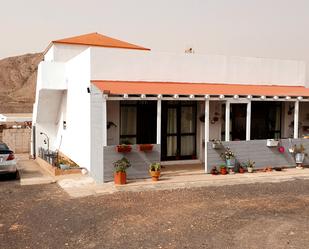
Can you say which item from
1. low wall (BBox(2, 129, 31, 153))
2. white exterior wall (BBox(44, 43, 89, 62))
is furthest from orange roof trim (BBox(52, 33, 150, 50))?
low wall (BBox(2, 129, 31, 153))

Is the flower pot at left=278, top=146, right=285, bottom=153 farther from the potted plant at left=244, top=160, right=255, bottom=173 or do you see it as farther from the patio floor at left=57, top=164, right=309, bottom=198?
the potted plant at left=244, top=160, right=255, bottom=173

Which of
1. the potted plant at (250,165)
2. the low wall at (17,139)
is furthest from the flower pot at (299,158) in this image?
the low wall at (17,139)

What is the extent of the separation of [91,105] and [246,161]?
5.85 m

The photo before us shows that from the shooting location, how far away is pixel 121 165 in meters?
11.5

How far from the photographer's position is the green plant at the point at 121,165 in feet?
37.4

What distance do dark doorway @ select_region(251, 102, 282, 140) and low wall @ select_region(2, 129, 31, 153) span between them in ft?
42.4

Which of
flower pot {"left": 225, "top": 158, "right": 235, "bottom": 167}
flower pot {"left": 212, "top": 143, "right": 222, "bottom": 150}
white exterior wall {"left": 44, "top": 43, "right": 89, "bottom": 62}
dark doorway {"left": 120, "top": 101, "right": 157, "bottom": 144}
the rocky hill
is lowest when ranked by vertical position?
flower pot {"left": 225, "top": 158, "right": 235, "bottom": 167}

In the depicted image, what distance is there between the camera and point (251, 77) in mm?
15641

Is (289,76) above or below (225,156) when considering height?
above

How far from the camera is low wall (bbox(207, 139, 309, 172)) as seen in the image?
13.2m

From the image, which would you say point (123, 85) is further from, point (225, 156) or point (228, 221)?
point (228, 221)

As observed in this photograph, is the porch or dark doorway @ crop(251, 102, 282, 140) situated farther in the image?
dark doorway @ crop(251, 102, 282, 140)

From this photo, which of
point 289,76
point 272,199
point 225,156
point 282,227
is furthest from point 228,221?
point 289,76

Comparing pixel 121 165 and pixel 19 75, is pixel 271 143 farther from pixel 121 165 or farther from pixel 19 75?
pixel 19 75
